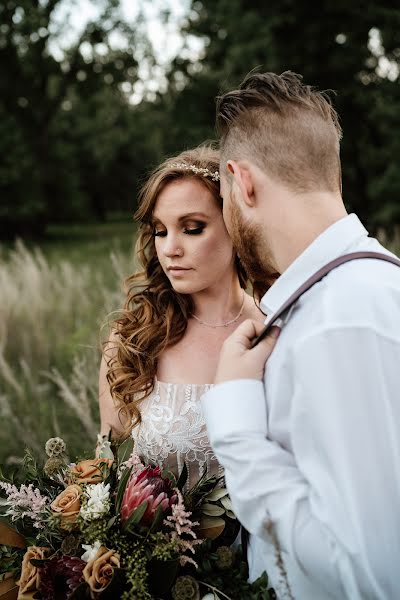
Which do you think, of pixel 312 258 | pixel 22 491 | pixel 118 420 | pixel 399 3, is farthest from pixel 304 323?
pixel 399 3

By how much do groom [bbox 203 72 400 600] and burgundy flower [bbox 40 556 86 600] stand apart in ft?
1.95

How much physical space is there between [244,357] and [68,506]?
0.87m

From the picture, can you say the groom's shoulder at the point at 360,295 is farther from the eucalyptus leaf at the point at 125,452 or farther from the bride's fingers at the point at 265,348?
the eucalyptus leaf at the point at 125,452

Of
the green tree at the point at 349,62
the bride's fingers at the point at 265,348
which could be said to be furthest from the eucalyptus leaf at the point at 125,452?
the green tree at the point at 349,62

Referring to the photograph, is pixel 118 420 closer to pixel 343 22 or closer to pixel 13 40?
pixel 343 22

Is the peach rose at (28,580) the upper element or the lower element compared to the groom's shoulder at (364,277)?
lower

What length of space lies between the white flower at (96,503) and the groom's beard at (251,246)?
91cm

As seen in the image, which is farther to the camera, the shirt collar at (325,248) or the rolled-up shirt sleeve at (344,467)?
the shirt collar at (325,248)

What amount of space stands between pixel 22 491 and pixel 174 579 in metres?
0.63

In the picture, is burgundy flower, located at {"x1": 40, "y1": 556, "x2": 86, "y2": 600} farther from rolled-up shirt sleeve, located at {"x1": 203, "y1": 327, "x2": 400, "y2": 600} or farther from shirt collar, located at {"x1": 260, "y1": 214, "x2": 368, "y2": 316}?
shirt collar, located at {"x1": 260, "y1": 214, "x2": 368, "y2": 316}

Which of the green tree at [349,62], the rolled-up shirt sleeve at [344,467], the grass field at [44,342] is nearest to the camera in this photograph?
the rolled-up shirt sleeve at [344,467]

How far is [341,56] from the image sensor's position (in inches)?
538

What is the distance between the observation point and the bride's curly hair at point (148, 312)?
2633 mm

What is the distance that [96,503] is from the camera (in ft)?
6.16
